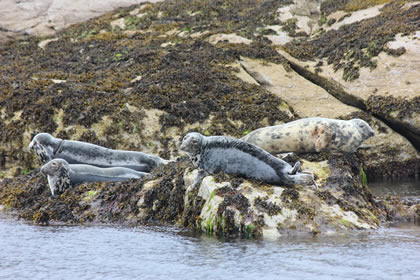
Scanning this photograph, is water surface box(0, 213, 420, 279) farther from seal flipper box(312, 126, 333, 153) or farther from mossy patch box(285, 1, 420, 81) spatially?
mossy patch box(285, 1, 420, 81)

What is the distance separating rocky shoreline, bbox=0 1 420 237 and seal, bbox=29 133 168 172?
54 cm

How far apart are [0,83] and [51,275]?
11.4 m

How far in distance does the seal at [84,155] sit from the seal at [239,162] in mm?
3046

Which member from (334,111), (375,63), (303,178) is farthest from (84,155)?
(375,63)

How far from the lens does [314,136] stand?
27.6 ft

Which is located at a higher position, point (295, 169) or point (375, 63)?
point (375, 63)

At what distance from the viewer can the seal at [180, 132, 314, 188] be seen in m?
6.84

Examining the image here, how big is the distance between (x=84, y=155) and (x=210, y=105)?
15.0 feet

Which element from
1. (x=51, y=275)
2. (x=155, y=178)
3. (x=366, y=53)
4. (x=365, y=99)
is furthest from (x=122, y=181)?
(x=366, y=53)

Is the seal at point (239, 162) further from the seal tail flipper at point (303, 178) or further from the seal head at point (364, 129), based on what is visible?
the seal head at point (364, 129)

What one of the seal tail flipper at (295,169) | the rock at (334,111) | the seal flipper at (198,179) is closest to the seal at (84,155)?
the seal flipper at (198,179)

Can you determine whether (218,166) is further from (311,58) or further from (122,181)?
(311,58)

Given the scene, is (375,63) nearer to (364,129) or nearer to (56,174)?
(364,129)

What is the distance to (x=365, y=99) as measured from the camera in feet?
44.8
